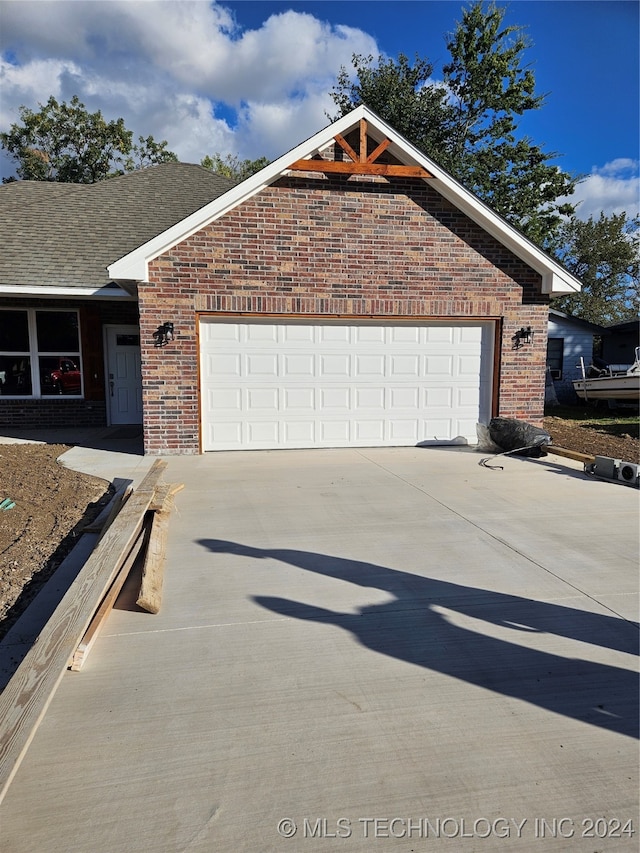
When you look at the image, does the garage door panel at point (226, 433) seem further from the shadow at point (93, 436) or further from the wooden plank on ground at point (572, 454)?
the wooden plank on ground at point (572, 454)

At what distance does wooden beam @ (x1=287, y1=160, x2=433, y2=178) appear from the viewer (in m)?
8.92

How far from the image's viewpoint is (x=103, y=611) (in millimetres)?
3545

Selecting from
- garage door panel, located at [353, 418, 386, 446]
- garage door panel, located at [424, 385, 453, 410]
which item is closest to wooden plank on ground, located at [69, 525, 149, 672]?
garage door panel, located at [353, 418, 386, 446]

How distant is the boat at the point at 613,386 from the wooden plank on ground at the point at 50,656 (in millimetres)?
14680

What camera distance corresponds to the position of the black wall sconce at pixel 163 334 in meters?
8.89

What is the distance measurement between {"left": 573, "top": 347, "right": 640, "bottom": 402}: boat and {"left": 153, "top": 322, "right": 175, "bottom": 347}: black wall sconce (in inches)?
486

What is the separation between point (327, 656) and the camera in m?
3.16

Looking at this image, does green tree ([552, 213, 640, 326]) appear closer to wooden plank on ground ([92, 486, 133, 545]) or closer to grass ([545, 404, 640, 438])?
grass ([545, 404, 640, 438])

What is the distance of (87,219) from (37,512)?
9.63 metres

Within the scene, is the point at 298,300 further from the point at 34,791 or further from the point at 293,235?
the point at 34,791

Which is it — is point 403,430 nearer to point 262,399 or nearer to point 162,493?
point 262,399

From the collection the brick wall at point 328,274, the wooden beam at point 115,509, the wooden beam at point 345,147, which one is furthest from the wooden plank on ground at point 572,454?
the wooden beam at point 115,509

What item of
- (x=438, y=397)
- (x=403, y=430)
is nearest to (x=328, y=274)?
(x=438, y=397)

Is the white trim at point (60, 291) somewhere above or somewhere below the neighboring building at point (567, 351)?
above
